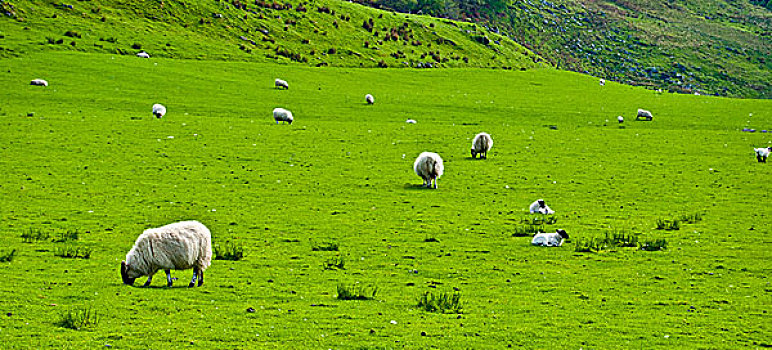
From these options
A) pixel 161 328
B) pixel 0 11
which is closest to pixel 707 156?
pixel 161 328

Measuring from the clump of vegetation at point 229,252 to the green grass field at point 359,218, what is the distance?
1.00ft

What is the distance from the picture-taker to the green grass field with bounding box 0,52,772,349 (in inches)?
452

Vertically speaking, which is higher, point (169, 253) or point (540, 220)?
point (540, 220)

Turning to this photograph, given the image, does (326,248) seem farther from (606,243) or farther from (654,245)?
(654,245)

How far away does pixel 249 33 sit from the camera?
7162 cm

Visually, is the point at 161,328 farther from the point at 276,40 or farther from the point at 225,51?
the point at 276,40

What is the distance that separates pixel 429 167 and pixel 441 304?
1376 centimetres

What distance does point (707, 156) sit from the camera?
122ft

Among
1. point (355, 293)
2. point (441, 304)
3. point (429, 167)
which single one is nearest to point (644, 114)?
point (429, 167)

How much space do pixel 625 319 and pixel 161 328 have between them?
708 cm

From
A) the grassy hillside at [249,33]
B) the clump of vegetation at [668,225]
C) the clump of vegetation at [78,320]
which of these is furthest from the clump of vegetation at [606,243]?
the grassy hillside at [249,33]

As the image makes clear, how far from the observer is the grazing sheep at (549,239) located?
18.0 metres

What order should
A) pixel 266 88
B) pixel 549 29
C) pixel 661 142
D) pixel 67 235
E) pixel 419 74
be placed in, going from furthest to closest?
pixel 549 29, pixel 419 74, pixel 266 88, pixel 661 142, pixel 67 235

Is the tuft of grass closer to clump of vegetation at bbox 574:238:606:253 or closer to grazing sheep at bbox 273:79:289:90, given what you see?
clump of vegetation at bbox 574:238:606:253
